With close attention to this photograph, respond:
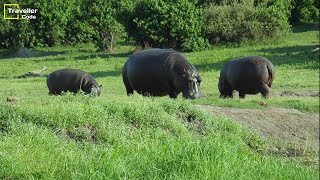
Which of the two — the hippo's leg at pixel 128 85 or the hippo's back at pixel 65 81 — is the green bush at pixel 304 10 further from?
the hippo's leg at pixel 128 85

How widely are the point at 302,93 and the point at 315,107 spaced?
3.77m

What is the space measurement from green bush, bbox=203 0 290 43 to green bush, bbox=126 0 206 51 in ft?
4.68

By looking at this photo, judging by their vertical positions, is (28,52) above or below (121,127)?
below

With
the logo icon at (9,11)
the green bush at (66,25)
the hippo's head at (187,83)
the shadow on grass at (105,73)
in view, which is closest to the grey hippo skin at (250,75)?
the hippo's head at (187,83)

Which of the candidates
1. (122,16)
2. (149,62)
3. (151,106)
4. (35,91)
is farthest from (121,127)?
(122,16)

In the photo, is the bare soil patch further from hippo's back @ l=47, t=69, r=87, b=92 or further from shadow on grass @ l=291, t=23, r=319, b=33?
shadow on grass @ l=291, t=23, r=319, b=33

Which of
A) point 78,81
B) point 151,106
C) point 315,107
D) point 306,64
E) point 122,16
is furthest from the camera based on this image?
point 122,16

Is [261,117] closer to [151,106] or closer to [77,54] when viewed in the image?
[151,106]

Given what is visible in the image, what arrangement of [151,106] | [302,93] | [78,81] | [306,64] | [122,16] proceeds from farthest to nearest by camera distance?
[122,16]
[306,64]
[302,93]
[78,81]
[151,106]

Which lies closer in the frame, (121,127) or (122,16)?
(121,127)

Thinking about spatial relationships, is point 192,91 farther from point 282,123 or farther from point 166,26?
point 166,26

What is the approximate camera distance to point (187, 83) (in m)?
12.9

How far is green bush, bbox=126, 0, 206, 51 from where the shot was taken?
3053 centimetres

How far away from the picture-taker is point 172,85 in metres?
13.2
